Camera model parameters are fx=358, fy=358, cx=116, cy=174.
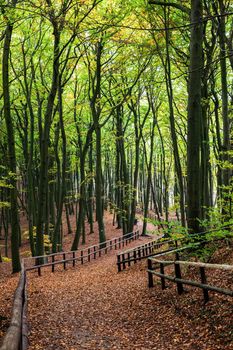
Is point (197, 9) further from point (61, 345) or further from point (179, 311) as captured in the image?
point (61, 345)

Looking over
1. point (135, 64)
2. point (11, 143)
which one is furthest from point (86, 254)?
point (135, 64)

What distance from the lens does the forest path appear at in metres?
6.14

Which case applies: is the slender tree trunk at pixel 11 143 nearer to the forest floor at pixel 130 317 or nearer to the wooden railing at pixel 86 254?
the wooden railing at pixel 86 254

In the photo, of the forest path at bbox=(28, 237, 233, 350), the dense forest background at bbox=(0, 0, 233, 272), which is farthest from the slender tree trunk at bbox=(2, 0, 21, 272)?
the forest path at bbox=(28, 237, 233, 350)

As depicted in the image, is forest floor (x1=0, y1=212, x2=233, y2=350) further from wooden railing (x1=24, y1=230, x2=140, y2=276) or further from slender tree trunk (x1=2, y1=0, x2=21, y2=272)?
wooden railing (x1=24, y1=230, x2=140, y2=276)

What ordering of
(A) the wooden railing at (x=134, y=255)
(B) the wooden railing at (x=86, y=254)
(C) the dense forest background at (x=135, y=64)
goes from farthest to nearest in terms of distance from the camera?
(B) the wooden railing at (x=86, y=254), (A) the wooden railing at (x=134, y=255), (C) the dense forest background at (x=135, y=64)

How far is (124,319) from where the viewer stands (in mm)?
8016

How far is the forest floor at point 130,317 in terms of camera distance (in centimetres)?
611

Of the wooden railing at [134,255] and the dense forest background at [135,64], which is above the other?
the dense forest background at [135,64]

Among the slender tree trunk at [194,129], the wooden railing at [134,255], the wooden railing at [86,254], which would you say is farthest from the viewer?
the wooden railing at [86,254]

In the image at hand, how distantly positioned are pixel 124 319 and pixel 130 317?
0.15 meters

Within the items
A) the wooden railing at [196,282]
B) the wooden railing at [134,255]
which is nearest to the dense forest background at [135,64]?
Result: the wooden railing at [134,255]

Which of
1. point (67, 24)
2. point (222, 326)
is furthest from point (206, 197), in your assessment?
point (222, 326)

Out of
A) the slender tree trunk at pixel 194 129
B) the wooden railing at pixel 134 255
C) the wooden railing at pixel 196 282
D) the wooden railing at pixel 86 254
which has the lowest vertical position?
the wooden railing at pixel 86 254
